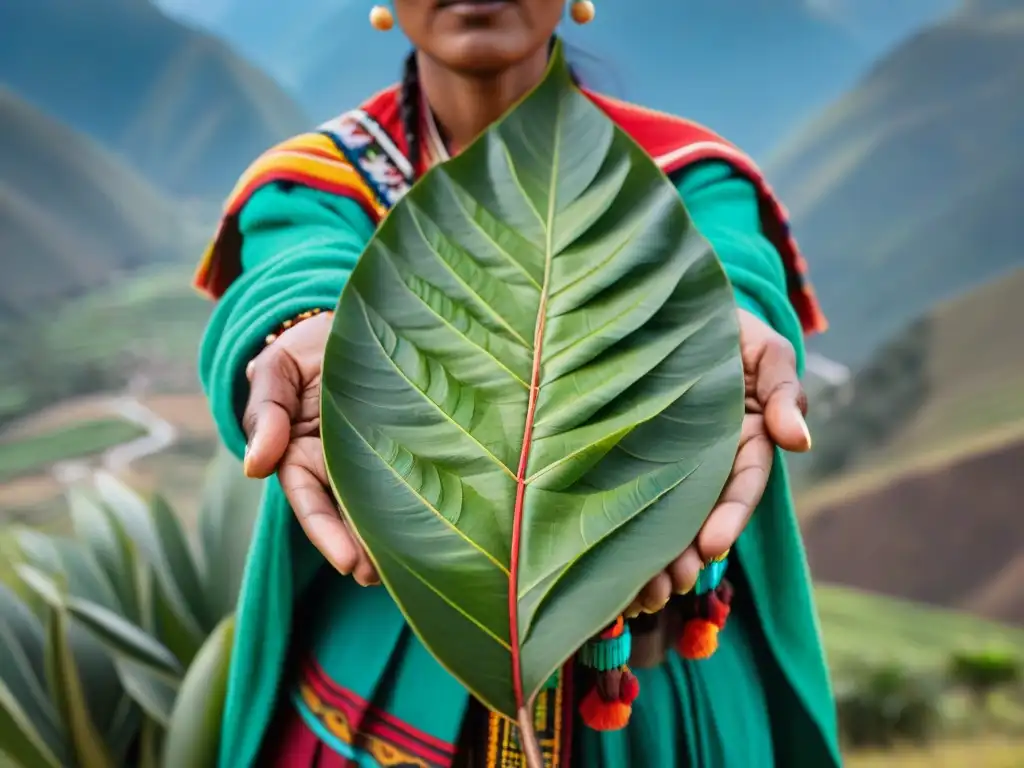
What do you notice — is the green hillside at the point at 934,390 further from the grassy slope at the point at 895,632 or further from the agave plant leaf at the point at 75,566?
the agave plant leaf at the point at 75,566

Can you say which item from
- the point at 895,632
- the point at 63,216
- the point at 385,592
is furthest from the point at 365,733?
the point at 63,216

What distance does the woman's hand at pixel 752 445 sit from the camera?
0.68 feet

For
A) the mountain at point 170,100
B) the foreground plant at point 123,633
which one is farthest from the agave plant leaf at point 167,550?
the mountain at point 170,100

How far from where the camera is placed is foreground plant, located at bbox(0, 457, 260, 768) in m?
0.56

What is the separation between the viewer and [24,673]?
631mm

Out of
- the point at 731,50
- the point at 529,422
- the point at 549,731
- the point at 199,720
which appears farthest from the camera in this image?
the point at 731,50

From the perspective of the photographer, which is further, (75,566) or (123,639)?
(75,566)

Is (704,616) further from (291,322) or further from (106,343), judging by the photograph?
(106,343)

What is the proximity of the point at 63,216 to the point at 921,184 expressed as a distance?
5.06ft

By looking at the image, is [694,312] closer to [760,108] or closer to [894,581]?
[894,581]

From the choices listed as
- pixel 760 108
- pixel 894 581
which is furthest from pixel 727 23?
pixel 894 581

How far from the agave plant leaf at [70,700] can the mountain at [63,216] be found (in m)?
1.10

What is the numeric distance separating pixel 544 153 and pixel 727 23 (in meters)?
1.86

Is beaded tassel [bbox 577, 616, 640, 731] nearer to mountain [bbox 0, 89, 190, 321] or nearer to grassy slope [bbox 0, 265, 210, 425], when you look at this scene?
grassy slope [bbox 0, 265, 210, 425]
